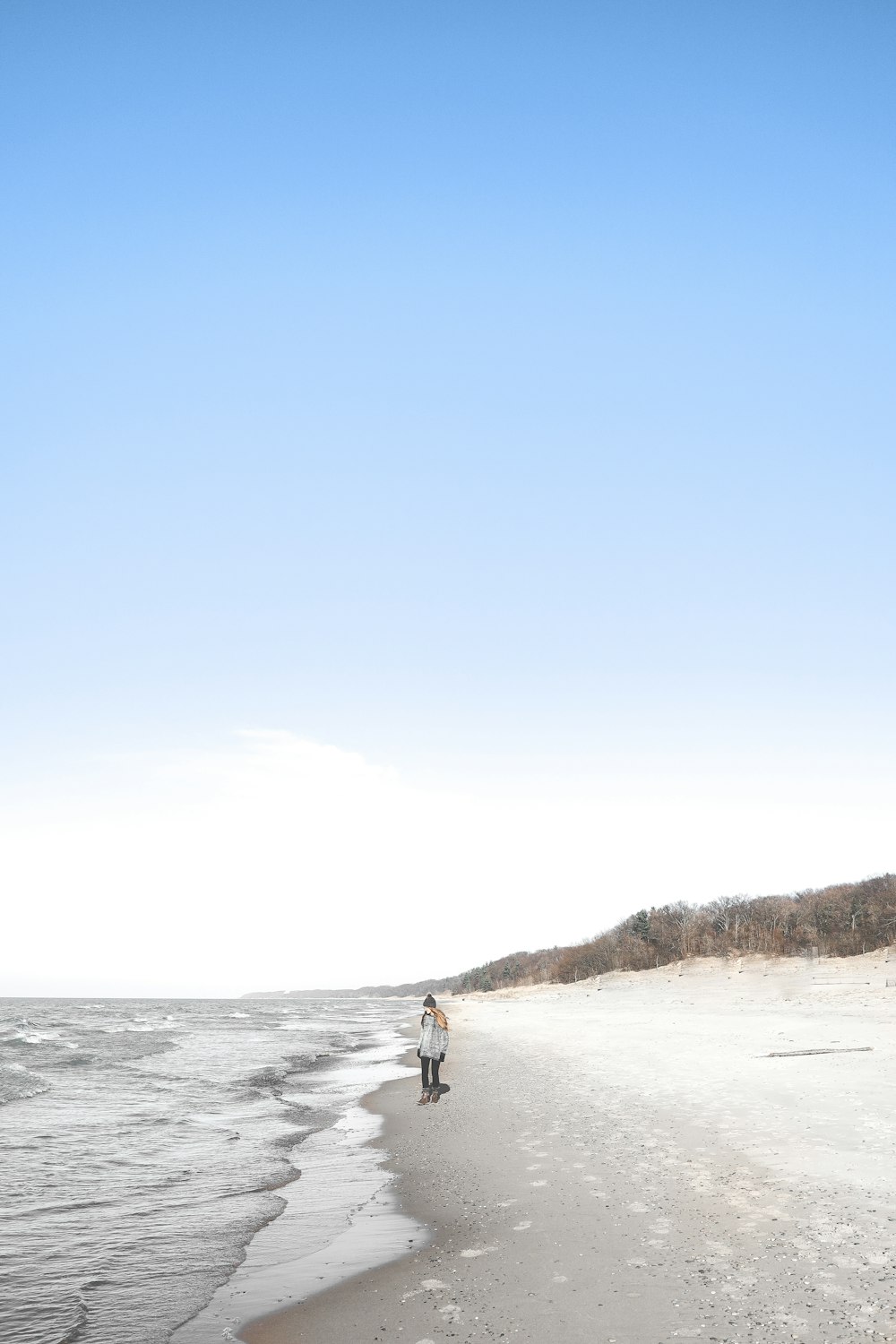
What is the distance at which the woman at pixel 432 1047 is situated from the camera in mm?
17234

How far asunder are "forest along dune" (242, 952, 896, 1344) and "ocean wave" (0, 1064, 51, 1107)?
9.52 meters

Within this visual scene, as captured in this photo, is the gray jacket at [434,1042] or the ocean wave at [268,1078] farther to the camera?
the ocean wave at [268,1078]

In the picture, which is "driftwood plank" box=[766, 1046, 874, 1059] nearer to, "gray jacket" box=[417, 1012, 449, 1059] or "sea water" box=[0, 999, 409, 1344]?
"gray jacket" box=[417, 1012, 449, 1059]

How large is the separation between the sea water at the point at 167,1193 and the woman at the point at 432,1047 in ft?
4.50

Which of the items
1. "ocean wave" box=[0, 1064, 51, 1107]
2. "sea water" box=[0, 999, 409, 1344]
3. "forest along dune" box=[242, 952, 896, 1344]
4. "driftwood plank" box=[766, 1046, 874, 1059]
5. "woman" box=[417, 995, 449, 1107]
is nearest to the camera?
"forest along dune" box=[242, 952, 896, 1344]

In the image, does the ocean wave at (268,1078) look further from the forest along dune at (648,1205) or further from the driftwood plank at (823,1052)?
the driftwood plank at (823,1052)

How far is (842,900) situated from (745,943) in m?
6.60

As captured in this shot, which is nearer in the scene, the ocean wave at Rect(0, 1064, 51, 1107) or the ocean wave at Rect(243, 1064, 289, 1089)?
the ocean wave at Rect(0, 1064, 51, 1107)

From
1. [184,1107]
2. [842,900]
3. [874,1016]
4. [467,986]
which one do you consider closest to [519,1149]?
Answer: [184,1107]

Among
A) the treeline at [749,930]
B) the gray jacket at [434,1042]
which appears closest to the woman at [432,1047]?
the gray jacket at [434,1042]

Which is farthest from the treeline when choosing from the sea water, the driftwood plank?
the sea water

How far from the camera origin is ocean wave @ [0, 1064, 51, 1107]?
20938 mm

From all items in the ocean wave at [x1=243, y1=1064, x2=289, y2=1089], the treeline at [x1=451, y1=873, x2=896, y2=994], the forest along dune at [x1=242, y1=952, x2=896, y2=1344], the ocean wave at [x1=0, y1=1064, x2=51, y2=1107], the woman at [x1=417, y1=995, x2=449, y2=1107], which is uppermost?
the treeline at [x1=451, y1=873, x2=896, y2=994]

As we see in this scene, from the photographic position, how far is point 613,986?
6059 cm
